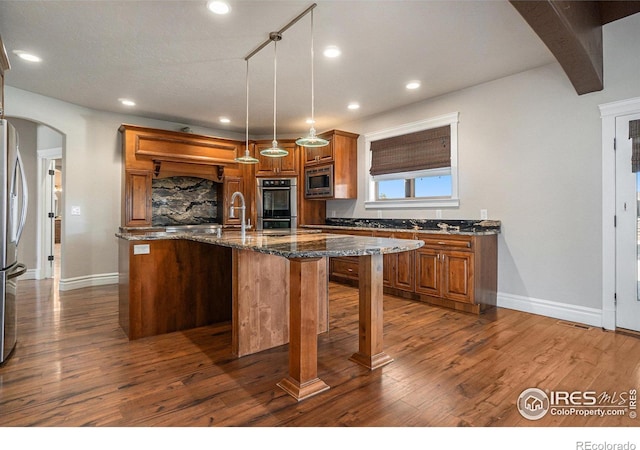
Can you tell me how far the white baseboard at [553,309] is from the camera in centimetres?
319

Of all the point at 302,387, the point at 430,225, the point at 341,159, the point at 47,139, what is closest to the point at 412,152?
the point at 430,225

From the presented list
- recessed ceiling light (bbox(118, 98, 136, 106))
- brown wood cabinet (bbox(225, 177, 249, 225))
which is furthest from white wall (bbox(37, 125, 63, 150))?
brown wood cabinet (bbox(225, 177, 249, 225))

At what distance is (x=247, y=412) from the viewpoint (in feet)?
5.81

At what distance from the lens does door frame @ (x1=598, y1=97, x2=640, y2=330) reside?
3.06 metres

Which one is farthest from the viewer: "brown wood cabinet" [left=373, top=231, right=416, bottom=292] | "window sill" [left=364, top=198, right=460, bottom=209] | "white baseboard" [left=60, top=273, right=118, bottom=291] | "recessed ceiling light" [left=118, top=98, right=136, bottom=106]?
"white baseboard" [left=60, top=273, right=118, bottom=291]

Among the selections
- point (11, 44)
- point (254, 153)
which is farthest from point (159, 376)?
point (254, 153)

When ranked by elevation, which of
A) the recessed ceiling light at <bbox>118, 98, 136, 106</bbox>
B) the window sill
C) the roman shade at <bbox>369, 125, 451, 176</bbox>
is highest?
the recessed ceiling light at <bbox>118, 98, 136, 106</bbox>

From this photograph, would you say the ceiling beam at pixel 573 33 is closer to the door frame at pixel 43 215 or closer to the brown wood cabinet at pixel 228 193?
the brown wood cabinet at pixel 228 193

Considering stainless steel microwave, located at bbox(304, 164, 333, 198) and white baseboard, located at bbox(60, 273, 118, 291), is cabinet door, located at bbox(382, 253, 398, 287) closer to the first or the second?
stainless steel microwave, located at bbox(304, 164, 333, 198)

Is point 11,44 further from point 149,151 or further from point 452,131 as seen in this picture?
point 452,131

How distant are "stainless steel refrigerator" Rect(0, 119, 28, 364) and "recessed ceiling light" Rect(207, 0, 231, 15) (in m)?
1.74

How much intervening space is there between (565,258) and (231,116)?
492 centimetres

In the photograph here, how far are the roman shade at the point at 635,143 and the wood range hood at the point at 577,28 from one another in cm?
44

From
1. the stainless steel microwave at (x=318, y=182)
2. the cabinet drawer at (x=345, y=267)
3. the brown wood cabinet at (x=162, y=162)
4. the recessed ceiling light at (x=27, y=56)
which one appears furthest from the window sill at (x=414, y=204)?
the recessed ceiling light at (x=27, y=56)
